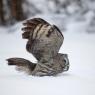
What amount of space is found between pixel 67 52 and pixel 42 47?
7.67ft

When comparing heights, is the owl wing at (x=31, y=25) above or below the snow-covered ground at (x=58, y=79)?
above

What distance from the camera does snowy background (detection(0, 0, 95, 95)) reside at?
3934 millimetres

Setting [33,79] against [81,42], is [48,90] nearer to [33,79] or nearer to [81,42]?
[33,79]

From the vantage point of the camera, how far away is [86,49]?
696 cm

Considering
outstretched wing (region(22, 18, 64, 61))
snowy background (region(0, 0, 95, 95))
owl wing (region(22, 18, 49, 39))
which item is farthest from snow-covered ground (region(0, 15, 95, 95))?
owl wing (region(22, 18, 49, 39))

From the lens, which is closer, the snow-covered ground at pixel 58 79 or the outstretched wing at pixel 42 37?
the snow-covered ground at pixel 58 79

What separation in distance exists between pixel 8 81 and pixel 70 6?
668cm

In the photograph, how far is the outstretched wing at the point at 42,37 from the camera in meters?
4.35

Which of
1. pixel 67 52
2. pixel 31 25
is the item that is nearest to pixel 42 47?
pixel 31 25

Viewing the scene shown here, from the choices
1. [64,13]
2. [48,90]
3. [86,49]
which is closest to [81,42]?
[86,49]

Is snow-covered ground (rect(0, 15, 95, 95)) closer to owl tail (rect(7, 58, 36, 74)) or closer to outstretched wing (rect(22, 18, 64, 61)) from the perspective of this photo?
owl tail (rect(7, 58, 36, 74))

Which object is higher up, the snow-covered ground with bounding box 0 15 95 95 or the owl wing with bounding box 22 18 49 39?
the owl wing with bounding box 22 18 49 39

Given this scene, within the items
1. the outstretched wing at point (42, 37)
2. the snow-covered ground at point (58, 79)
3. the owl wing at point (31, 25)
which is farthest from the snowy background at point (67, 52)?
the owl wing at point (31, 25)

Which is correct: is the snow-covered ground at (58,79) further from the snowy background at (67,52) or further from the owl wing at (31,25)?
the owl wing at (31,25)
